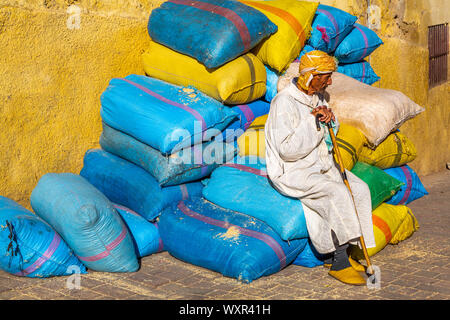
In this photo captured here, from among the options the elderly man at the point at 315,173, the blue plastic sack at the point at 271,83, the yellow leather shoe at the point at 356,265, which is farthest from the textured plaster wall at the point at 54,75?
the yellow leather shoe at the point at 356,265

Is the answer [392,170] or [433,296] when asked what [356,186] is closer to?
[433,296]

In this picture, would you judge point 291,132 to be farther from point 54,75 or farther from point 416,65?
point 416,65

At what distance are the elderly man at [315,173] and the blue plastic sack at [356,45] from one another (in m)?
1.65

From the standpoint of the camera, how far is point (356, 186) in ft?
15.7

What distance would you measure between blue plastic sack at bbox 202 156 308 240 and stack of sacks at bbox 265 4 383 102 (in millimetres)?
1011

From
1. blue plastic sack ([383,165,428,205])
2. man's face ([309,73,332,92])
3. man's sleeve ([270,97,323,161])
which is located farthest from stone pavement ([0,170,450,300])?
man's face ([309,73,332,92])

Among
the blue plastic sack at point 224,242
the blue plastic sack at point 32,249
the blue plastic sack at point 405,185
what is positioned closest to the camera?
A: the blue plastic sack at point 32,249

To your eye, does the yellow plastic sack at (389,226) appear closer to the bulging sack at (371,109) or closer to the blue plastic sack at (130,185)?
the bulging sack at (371,109)

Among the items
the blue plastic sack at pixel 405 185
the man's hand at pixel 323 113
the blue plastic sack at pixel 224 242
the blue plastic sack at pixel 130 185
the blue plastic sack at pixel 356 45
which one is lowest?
the blue plastic sack at pixel 405 185

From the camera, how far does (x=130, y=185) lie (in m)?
5.16

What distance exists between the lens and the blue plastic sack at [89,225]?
437 centimetres

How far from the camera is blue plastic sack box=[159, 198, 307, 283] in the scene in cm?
447

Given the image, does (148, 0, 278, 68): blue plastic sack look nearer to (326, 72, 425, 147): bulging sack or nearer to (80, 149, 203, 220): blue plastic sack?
(326, 72, 425, 147): bulging sack

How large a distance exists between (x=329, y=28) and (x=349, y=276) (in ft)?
8.54
